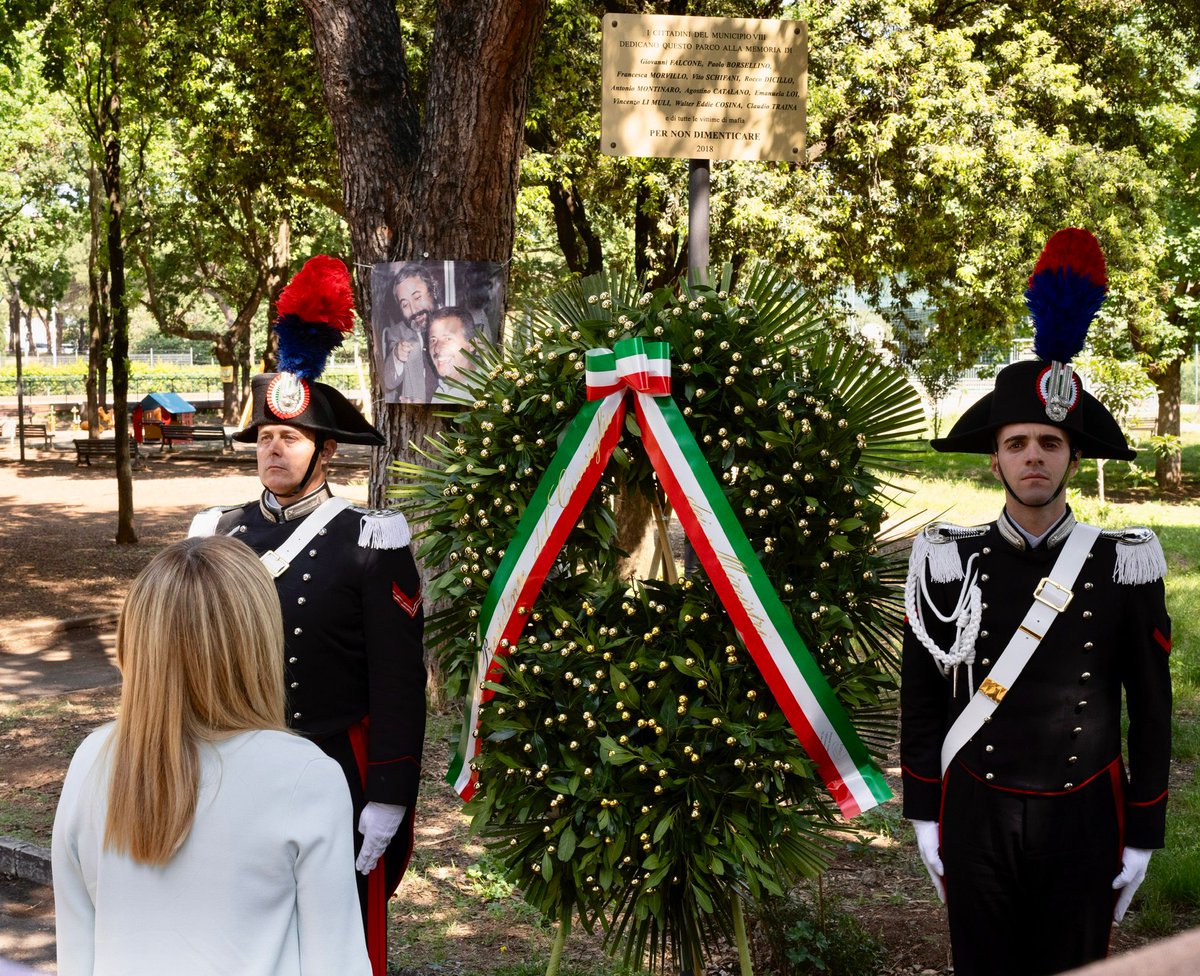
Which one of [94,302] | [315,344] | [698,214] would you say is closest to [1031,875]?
[315,344]

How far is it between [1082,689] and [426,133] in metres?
4.83

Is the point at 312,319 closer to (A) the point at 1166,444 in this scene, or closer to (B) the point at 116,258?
(B) the point at 116,258

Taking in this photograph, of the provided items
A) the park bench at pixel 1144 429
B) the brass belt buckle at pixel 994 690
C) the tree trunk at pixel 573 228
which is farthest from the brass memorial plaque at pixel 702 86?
the park bench at pixel 1144 429

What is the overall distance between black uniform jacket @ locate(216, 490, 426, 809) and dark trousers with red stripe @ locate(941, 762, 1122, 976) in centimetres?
150

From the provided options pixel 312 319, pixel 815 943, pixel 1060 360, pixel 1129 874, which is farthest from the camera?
pixel 815 943

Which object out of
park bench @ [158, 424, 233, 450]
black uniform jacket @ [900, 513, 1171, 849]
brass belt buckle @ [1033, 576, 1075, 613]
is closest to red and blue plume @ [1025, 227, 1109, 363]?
black uniform jacket @ [900, 513, 1171, 849]

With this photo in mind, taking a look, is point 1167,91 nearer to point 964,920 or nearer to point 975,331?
point 975,331

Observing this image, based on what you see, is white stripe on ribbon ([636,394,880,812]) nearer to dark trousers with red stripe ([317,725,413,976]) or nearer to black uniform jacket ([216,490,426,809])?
black uniform jacket ([216,490,426,809])

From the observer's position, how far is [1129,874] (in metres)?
3.21

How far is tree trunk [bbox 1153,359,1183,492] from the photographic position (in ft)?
79.3

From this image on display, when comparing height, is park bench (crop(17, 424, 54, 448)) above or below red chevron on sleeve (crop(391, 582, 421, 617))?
below

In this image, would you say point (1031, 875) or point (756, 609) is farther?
point (756, 609)

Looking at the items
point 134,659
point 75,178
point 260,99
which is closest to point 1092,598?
point 134,659

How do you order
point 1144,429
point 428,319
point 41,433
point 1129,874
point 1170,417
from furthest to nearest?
Result: point 41,433
point 1144,429
point 1170,417
point 428,319
point 1129,874
